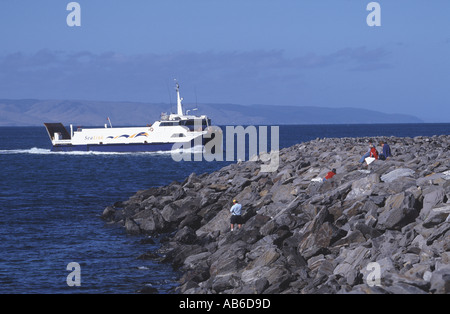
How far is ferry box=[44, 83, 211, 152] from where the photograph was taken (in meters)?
69.4

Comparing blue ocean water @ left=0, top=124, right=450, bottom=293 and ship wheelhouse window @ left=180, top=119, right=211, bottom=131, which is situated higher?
ship wheelhouse window @ left=180, top=119, right=211, bottom=131

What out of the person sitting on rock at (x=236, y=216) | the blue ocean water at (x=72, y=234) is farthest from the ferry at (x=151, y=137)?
the person sitting on rock at (x=236, y=216)

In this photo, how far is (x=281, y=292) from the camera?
14.4 meters

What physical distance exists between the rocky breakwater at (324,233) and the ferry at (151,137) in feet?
137

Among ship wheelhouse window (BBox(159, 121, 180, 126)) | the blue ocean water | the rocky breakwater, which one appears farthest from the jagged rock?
ship wheelhouse window (BBox(159, 121, 180, 126))

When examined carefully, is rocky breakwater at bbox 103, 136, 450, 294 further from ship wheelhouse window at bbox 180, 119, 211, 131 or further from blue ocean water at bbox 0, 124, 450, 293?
ship wheelhouse window at bbox 180, 119, 211, 131

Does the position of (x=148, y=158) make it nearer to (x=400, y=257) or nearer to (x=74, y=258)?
(x=74, y=258)

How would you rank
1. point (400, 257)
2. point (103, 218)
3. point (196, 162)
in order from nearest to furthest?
1. point (400, 257)
2. point (103, 218)
3. point (196, 162)

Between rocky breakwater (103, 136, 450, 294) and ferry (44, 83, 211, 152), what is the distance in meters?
41.9

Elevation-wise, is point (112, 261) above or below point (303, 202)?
below

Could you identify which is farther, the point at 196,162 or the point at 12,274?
the point at 196,162
